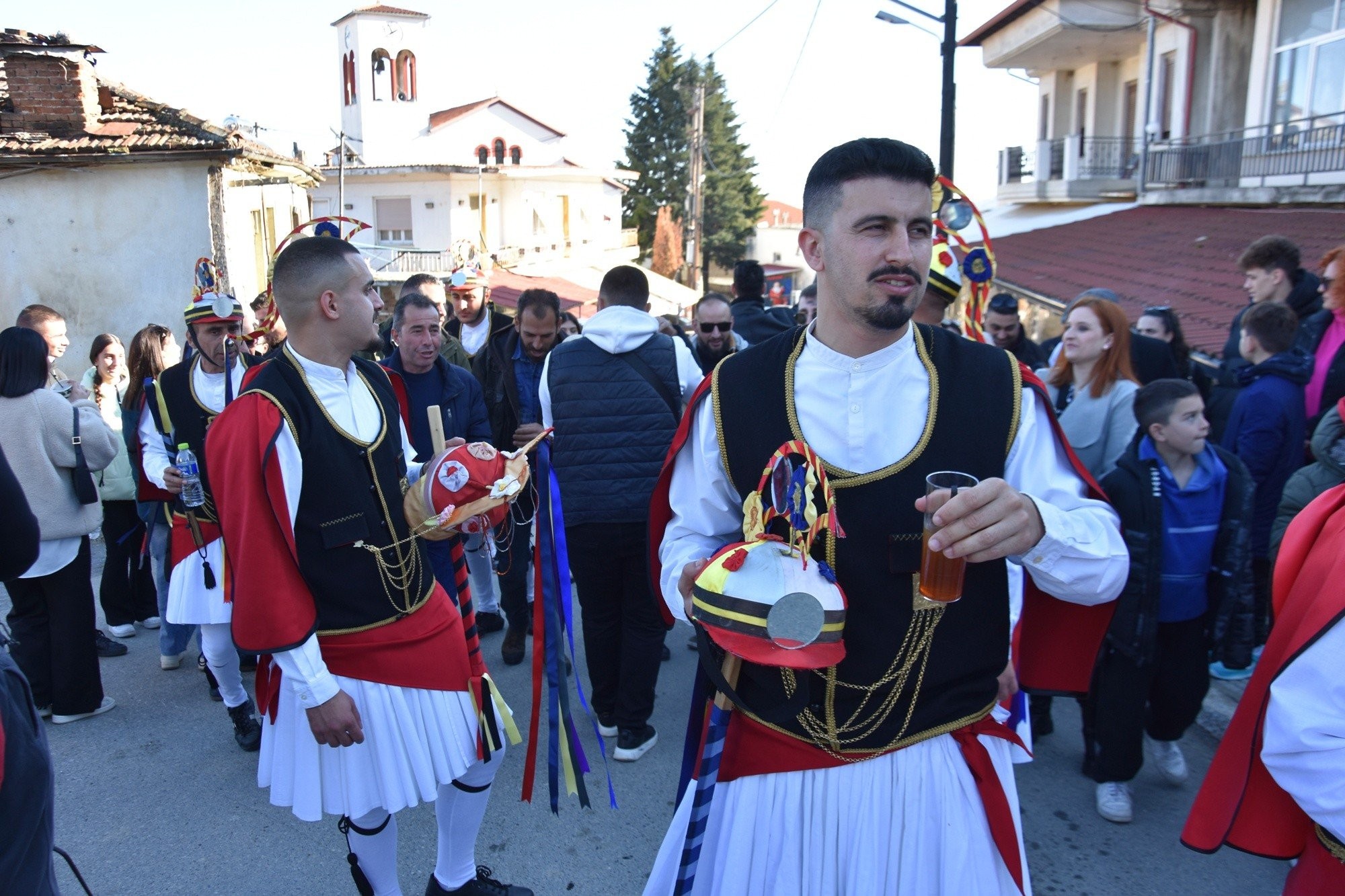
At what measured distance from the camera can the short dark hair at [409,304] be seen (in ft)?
16.5

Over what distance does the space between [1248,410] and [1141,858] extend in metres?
2.23

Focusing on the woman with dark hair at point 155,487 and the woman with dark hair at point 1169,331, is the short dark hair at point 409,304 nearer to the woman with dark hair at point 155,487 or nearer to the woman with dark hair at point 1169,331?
the woman with dark hair at point 155,487

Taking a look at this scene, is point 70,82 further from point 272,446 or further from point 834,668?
point 834,668

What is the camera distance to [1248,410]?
450cm

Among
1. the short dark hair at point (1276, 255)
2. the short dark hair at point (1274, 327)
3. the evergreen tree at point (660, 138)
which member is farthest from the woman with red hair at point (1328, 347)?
the evergreen tree at point (660, 138)

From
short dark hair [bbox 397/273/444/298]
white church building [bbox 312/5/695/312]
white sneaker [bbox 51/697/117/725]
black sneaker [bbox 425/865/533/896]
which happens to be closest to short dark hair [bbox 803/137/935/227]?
black sneaker [bbox 425/865/533/896]

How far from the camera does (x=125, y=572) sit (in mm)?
5906

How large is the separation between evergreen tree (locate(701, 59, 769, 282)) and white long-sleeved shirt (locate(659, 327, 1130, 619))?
47.1 metres

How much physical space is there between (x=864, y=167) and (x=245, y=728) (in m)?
3.97

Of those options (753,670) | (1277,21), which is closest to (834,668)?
(753,670)

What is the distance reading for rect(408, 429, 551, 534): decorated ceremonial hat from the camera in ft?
9.55

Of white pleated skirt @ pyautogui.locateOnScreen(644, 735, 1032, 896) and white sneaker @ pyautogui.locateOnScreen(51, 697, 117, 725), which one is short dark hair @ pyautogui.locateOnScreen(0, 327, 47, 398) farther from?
white pleated skirt @ pyautogui.locateOnScreen(644, 735, 1032, 896)

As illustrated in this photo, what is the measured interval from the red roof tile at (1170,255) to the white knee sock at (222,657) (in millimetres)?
6888

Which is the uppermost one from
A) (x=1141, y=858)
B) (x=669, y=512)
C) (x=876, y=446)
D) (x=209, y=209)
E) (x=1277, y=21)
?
(x=1277, y=21)
